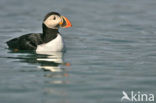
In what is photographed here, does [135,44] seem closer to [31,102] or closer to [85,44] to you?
[85,44]

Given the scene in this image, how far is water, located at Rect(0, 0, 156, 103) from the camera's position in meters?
7.58

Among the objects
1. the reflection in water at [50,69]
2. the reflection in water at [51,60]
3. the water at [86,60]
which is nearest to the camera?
the reflection in water at [50,69]

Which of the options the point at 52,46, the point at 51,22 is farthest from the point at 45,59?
the point at 51,22

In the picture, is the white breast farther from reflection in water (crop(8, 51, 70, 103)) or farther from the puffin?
reflection in water (crop(8, 51, 70, 103))

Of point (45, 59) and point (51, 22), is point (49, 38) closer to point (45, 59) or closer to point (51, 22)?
point (51, 22)

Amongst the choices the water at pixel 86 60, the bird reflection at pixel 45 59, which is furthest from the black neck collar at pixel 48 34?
the water at pixel 86 60

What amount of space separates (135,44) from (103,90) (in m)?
4.41

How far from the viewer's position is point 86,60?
10.0 m

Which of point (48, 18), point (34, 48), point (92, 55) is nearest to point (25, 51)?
point (34, 48)

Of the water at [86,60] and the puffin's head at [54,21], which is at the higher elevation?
the puffin's head at [54,21]

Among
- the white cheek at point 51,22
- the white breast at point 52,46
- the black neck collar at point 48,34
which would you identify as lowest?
the white breast at point 52,46

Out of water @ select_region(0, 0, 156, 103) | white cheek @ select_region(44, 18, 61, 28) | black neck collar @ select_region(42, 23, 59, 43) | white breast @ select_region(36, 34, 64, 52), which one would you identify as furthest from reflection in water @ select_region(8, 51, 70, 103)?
white cheek @ select_region(44, 18, 61, 28)

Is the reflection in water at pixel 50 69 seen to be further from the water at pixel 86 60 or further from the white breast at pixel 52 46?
the white breast at pixel 52 46

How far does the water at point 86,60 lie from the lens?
758 cm
